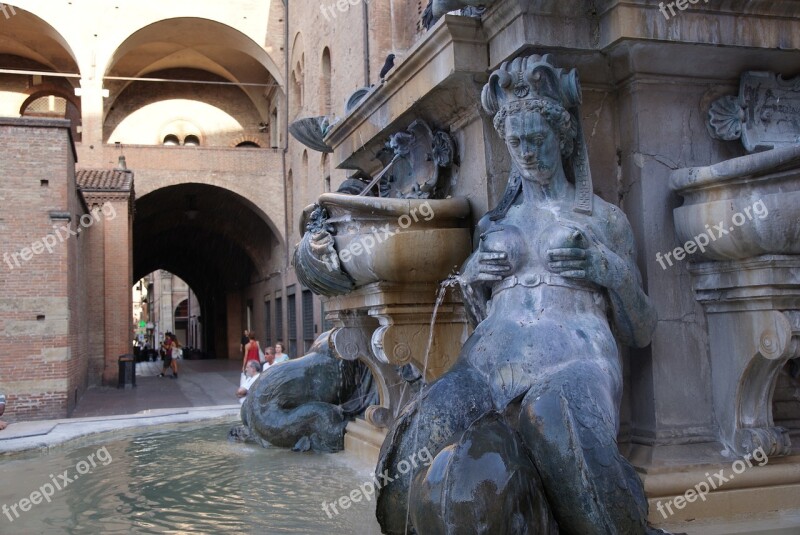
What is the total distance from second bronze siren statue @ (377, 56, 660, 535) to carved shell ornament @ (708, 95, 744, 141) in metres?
0.77

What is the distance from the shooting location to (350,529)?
3209 millimetres

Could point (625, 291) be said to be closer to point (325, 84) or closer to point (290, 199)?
point (325, 84)

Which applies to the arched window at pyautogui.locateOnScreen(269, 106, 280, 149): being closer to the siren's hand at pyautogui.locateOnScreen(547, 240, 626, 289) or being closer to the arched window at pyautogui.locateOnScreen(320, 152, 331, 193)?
the arched window at pyautogui.locateOnScreen(320, 152, 331, 193)

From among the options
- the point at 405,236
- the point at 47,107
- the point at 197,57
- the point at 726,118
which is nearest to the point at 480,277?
the point at 405,236

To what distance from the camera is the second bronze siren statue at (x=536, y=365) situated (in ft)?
7.08

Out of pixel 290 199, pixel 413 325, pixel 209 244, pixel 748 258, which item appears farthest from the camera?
pixel 209 244

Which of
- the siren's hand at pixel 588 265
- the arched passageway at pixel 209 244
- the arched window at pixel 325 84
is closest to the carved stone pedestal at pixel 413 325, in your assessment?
the siren's hand at pixel 588 265

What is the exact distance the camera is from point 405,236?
135 inches

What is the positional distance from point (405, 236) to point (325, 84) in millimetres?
19162

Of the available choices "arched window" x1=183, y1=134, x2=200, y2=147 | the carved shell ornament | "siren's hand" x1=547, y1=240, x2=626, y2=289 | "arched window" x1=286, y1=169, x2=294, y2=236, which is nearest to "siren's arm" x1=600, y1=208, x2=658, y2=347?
"siren's hand" x1=547, y1=240, x2=626, y2=289

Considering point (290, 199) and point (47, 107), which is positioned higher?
point (47, 107)

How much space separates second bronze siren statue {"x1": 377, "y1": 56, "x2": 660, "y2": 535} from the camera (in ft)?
7.08

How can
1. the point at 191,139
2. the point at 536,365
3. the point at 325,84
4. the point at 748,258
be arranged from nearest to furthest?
the point at 536,365, the point at 748,258, the point at 325,84, the point at 191,139

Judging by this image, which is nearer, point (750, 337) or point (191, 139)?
point (750, 337)
